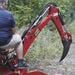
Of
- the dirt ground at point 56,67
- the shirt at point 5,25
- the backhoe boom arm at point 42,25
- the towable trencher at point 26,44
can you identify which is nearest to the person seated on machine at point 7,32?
the shirt at point 5,25

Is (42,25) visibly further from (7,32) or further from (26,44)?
(7,32)

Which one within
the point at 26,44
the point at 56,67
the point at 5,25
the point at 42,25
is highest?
the point at 5,25

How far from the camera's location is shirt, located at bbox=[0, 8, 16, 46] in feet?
11.6

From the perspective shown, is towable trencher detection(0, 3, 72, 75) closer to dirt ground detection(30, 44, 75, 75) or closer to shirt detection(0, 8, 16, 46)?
shirt detection(0, 8, 16, 46)

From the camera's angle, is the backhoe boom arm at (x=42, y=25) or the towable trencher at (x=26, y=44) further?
the backhoe boom arm at (x=42, y=25)

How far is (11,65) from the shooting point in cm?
409

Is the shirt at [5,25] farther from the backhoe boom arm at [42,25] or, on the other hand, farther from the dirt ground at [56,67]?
the dirt ground at [56,67]

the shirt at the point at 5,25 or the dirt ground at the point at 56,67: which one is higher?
the shirt at the point at 5,25

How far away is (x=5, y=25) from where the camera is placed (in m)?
3.59

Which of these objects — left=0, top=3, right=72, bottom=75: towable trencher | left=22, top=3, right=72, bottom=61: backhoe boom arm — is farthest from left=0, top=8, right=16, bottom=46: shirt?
left=22, top=3, right=72, bottom=61: backhoe boom arm

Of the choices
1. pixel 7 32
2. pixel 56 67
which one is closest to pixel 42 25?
pixel 7 32

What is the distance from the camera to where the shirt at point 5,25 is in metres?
3.54

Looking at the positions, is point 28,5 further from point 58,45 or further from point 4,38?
point 4,38

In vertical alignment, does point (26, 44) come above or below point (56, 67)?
above
